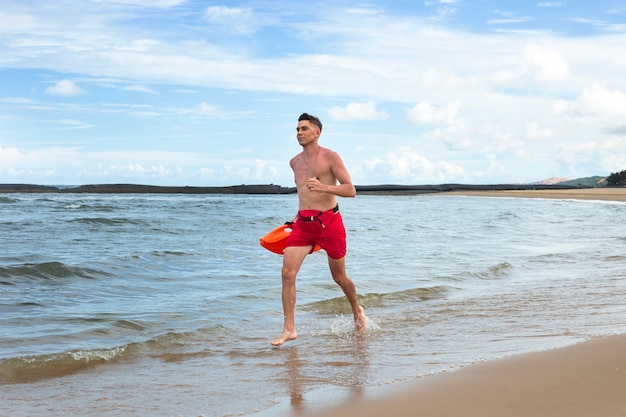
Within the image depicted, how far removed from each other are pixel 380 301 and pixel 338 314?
0.98m

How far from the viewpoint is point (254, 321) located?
299 inches

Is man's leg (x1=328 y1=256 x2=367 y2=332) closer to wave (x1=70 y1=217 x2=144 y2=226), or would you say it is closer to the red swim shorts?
the red swim shorts

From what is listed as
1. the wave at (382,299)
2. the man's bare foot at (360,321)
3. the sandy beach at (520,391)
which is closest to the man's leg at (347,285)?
the man's bare foot at (360,321)

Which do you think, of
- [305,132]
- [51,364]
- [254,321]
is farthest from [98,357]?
[305,132]

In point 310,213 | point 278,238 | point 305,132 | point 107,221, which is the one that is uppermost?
point 305,132

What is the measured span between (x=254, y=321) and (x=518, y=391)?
405 centimetres

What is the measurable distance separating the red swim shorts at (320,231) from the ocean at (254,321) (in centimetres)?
93

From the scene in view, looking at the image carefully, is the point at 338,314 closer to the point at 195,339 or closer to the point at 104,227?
the point at 195,339

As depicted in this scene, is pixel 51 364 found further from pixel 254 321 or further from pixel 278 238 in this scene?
pixel 254 321

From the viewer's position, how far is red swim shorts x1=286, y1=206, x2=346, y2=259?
6.27 meters

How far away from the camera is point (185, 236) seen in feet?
62.1

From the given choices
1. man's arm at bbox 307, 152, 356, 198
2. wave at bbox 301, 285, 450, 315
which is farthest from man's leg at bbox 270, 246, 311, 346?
wave at bbox 301, 285, 450, 315

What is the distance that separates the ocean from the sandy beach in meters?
0.25

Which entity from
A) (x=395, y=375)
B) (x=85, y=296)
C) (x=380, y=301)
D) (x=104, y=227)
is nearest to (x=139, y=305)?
(x=85, y=296)
